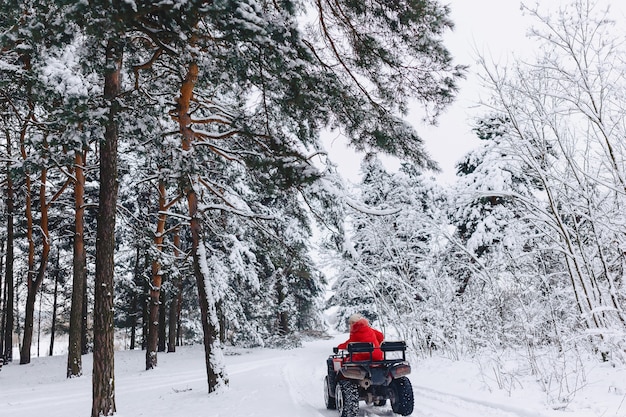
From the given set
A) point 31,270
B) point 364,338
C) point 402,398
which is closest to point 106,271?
point 364,338

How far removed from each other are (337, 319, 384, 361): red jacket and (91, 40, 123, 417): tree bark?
12.0 feet

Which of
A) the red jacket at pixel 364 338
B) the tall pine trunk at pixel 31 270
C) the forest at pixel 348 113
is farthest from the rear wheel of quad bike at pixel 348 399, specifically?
the tall pine trunk at pixel 31 270

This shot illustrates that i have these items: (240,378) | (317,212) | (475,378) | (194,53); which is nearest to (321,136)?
(317,212)

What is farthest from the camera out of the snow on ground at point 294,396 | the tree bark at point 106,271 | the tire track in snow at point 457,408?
the tree bark at point 106,271

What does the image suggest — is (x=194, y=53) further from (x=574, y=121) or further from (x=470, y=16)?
(x=574, y=121)

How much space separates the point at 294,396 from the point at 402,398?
2.92 metres

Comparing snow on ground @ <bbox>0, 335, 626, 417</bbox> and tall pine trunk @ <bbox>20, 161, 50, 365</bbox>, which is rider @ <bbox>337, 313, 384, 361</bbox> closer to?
snow on ground @ <bbox>0, 335, 626, 417</bbox>

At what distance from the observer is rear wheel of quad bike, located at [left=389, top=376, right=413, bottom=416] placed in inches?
248

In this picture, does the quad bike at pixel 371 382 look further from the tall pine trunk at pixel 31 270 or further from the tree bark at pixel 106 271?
the tall pine trunk at pixel 31 270

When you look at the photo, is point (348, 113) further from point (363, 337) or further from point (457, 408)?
point (457, 408)

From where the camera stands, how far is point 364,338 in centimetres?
715

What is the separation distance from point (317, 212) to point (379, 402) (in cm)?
366

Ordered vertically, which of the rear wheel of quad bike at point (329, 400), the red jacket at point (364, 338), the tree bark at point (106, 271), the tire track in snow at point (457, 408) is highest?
the tree bark at point (106, 271)

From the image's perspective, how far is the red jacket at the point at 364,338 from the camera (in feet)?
22.5
